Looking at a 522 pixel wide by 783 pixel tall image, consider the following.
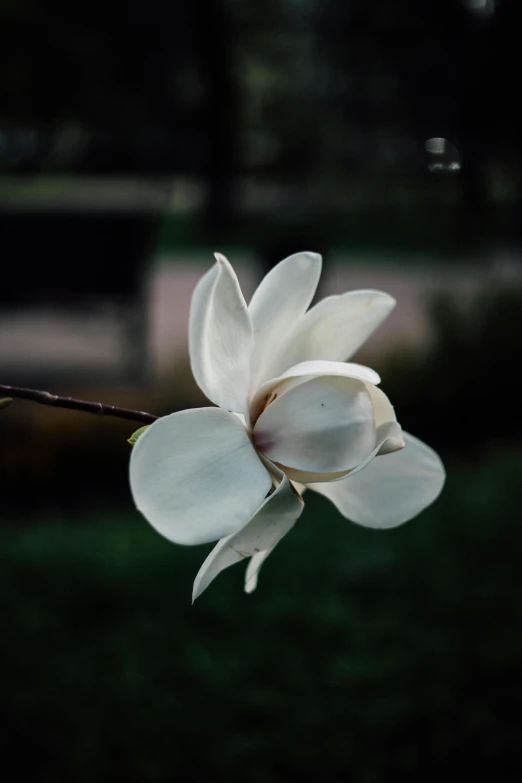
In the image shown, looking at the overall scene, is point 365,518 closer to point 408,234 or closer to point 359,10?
point 359,10

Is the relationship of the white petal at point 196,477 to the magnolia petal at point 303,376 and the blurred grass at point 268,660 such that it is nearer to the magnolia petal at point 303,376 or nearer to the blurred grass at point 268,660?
the magnolia petal at point 303,376

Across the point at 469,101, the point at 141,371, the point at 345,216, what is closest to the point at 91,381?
the point at 141,371

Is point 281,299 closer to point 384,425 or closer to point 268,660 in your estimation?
point 384,425

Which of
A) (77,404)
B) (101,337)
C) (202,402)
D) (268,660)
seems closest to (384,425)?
(77,404)

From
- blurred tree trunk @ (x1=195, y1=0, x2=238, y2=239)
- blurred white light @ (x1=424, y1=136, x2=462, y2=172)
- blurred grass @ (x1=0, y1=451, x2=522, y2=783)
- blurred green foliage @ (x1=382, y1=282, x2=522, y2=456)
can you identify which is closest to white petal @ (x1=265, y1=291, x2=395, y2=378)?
blurred white light @ (x1=424, y1=136, x2=462, y2=172)

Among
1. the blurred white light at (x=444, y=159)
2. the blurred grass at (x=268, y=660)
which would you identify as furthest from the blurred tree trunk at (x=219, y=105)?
the blurred white light at (x=444, y=159)

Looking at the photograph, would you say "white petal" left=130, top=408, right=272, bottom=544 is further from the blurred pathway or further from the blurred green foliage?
the blurred pathway
